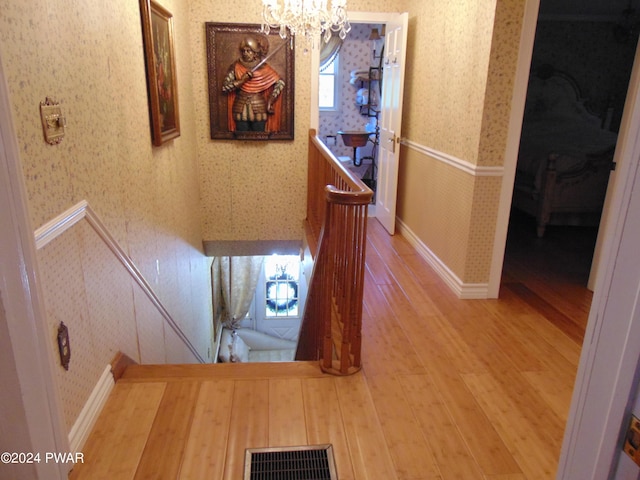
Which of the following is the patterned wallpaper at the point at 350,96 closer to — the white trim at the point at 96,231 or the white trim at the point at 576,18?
the white trim at the point at 576,18

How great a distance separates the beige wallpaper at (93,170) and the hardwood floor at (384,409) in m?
0.31

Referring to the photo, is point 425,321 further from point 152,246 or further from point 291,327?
point 291,327

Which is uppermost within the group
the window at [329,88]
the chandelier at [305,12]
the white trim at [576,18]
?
the white trim at [576,18]

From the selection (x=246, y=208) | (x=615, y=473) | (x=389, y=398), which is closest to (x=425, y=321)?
(x=389, y=398)

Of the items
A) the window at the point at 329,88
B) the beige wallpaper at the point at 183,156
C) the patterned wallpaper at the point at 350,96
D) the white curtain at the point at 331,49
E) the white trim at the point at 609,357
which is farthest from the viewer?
the window at the point at 329,88

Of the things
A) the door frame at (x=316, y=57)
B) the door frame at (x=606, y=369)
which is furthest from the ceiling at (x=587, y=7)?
the door frame at (x=606, y=369)

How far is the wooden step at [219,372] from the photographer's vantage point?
2396mm

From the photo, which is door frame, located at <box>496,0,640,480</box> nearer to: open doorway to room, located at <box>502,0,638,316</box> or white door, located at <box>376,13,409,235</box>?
white door, located at <box>376,13,409,235</box>

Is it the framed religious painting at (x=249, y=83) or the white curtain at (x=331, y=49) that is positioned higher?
the white curtain at (x=331, y=49)

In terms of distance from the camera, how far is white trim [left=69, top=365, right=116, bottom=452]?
6.10 ft

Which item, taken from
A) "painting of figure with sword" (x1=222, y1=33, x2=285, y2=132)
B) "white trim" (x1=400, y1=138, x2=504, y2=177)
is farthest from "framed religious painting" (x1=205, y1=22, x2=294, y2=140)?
"white trim" (x1=400, y1=138, x2=504, y2=177)

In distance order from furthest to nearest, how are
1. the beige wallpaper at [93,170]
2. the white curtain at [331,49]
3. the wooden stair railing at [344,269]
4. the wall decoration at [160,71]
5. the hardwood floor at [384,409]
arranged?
the white curtain at [331,49], the wall decoration at [160,71], the wooden stair railing at [344,269], the hardwood floor at [384,409], the beige wallpaper at [93,170]

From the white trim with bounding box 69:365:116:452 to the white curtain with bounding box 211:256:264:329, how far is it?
17.5 feet

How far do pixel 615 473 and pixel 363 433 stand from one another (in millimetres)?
1470
